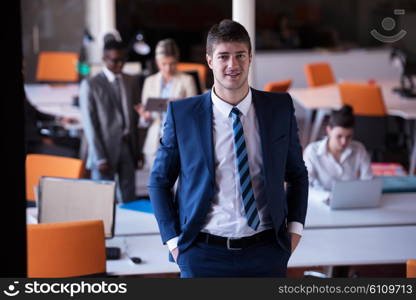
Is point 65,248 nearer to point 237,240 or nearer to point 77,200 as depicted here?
point 77,200

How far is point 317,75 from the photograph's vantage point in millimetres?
10859

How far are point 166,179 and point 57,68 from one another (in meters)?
8.33

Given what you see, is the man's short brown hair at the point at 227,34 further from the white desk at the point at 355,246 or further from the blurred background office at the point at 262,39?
the blurred background office at the point at 262,39

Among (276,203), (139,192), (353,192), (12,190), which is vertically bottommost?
(139,192)

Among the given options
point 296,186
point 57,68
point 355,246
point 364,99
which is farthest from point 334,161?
point 57,68

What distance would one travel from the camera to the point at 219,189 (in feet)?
10.8

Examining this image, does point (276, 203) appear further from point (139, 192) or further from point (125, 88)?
point (139, 192)

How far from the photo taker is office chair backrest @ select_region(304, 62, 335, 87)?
10.7m

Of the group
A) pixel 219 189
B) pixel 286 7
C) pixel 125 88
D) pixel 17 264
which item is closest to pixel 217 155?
pixel 219 189

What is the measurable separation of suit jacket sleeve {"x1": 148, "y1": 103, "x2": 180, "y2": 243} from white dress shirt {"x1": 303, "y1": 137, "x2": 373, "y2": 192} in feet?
7.98

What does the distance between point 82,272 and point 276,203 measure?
1.27 m

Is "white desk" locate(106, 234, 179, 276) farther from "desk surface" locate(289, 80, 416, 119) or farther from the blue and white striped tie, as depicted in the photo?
"desk surface" locate(289, 80, 416, 119)

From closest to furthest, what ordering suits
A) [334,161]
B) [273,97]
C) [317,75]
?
[273,97]
[334,161]
[317,75]

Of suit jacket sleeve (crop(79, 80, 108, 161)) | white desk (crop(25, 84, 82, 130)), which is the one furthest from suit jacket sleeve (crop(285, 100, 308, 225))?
white desk (crop(25, 84, 82, 130))
